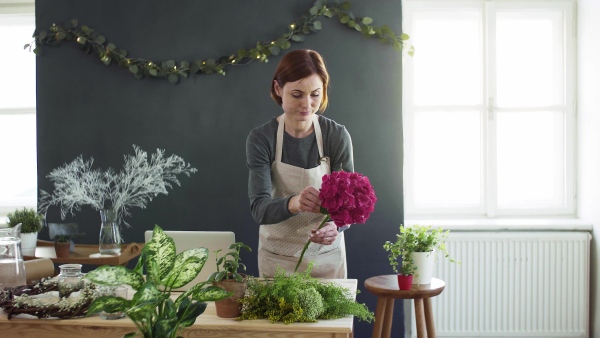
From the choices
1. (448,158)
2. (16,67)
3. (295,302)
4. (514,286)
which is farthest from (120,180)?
(514,286)

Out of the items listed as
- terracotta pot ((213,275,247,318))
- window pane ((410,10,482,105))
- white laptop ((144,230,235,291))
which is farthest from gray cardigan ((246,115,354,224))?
window pane ((410,10,482,105))

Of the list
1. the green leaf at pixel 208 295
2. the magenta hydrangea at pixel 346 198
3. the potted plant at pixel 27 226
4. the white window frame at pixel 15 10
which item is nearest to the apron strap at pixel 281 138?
the magenta hydrangea at pixel 346 198

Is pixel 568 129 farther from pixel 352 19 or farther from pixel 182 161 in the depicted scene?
pixel 182 161

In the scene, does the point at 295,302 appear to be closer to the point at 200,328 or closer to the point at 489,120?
the point at 200,328

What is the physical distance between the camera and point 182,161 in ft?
15.0

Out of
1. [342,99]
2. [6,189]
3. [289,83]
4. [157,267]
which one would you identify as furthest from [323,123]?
[6,189]

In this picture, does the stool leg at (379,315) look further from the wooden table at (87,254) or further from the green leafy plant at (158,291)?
the green leafy plant at (158,291)

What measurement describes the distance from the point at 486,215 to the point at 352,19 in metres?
1.79

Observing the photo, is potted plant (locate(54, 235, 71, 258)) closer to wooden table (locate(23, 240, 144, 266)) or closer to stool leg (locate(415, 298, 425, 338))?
wooden table (locate(23, 240, 144, 266))

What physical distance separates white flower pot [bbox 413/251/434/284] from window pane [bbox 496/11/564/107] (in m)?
1.97

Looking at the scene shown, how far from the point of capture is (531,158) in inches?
202

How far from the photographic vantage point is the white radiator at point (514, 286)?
4754 mm

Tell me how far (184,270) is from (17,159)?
456 centimetres

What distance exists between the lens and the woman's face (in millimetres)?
3086
